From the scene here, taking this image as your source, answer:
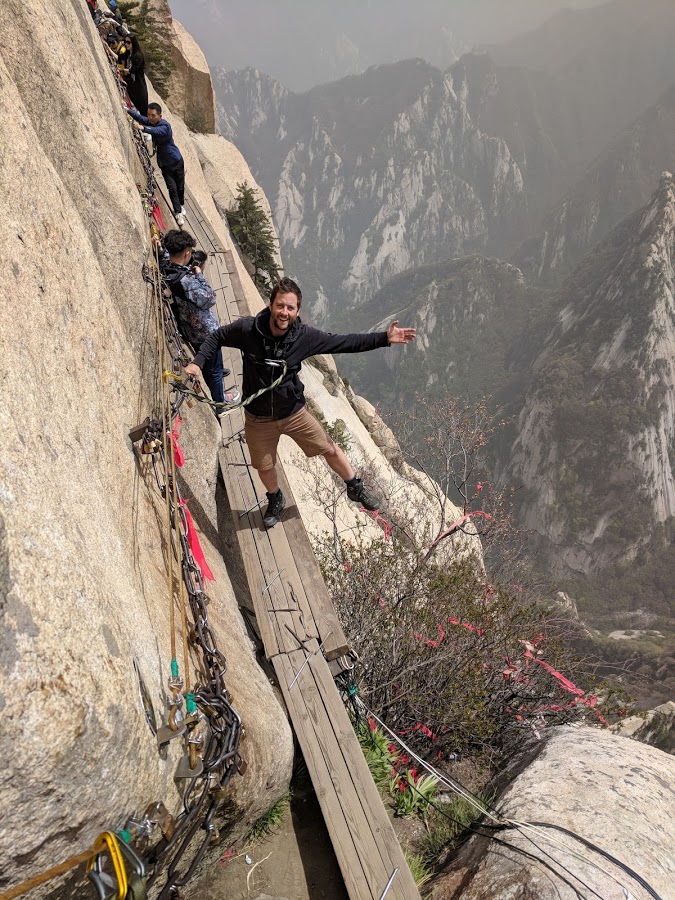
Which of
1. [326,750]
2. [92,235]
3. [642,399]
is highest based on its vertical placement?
[642,399]

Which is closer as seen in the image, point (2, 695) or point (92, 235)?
point (2, 695)

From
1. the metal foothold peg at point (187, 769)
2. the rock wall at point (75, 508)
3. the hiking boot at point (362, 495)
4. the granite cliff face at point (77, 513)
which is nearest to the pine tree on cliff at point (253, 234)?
the granite cliff face at point (77, 513)

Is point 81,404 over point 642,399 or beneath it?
beneath

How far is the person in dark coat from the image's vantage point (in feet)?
30.5

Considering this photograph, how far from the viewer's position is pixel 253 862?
3.38 meters

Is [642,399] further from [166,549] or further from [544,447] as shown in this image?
[166,549]

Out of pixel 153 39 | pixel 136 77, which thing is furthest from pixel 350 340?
pixel 153 39

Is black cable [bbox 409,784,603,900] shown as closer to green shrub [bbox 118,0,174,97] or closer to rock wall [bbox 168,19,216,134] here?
green shrub [bbox 118,0,174,97]

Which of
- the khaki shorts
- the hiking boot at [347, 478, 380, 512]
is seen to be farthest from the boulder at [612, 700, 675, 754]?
the khaki shorts

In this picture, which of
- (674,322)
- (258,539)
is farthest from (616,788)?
(674,322)

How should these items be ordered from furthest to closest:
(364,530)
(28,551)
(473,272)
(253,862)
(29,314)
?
(473,272) < (364,530) < (253,862) < (29,314) < (28,551)

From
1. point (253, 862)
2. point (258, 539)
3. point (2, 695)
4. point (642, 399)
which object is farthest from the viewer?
point (642, 399)

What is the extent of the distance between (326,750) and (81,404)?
3056 millimetres

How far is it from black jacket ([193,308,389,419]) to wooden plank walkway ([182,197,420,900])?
145 cm
